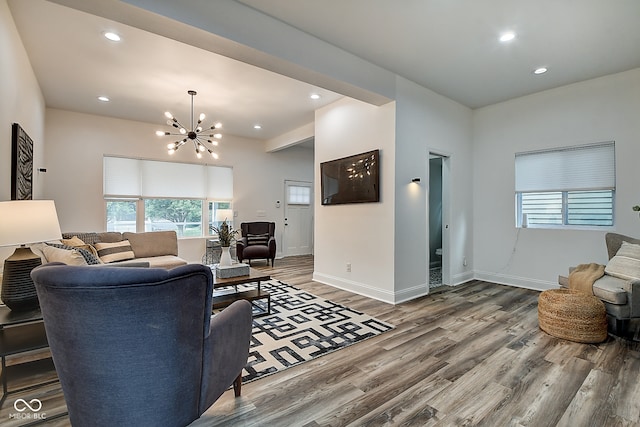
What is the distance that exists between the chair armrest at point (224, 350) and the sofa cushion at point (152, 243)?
3.91 m

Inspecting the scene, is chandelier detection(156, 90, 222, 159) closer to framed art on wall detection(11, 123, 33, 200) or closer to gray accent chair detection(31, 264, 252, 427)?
framed art on wall detection(11, 123, 33, 200)

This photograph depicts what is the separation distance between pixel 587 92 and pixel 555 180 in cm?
122

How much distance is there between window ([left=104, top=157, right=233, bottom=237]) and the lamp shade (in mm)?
3899

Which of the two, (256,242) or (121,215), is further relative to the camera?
(256,242)

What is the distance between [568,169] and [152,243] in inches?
260

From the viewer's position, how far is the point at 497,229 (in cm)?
483

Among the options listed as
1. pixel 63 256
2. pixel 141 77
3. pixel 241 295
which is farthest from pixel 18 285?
pixel 141 77

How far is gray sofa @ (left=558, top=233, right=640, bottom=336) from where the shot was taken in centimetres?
264

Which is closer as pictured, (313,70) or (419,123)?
(313,70)

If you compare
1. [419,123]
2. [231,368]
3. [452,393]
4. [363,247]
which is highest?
[419,123]

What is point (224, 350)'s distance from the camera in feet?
4.86

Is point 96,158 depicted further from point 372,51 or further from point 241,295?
point 372,51

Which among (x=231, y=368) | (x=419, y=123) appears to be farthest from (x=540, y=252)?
(x=231, y=368)

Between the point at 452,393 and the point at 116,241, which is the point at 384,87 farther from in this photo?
the point at 116,241
